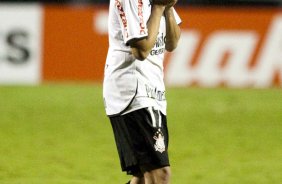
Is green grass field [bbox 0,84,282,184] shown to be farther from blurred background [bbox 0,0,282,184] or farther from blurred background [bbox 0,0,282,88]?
blurred background [bbox 0,0,282,88]

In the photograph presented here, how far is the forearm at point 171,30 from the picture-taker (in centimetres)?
472

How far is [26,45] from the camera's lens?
13758 millimetres

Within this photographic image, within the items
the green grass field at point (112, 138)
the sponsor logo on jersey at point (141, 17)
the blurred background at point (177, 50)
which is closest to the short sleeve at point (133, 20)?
the sponsor logo on jersey at point (141, 17)

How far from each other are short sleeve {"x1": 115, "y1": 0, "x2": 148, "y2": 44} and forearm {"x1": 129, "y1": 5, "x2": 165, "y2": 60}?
0.12 ft

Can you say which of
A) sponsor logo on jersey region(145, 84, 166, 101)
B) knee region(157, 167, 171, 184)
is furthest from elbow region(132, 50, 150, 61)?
knee region(157, 167, 171, 184)

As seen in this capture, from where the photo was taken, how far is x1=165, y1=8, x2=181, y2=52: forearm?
472 centimetres

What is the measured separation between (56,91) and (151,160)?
8.31 metres

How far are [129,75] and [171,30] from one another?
1.30 ft

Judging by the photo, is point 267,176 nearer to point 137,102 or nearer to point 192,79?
point 137,102

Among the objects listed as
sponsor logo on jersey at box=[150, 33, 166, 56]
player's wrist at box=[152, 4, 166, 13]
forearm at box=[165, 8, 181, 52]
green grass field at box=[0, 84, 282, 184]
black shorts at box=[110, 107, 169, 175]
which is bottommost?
green grass field at box=[0, 84, 282, 184]

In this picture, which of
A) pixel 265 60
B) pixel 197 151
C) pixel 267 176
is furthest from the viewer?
pixel 265 60

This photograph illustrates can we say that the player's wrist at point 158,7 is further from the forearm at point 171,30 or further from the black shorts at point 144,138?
the black shorts at point 144,138

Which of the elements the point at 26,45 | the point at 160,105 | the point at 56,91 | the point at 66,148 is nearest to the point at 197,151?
the point at 66,148

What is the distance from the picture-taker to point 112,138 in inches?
355
